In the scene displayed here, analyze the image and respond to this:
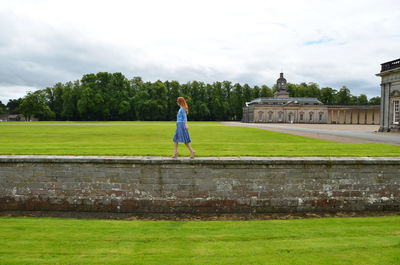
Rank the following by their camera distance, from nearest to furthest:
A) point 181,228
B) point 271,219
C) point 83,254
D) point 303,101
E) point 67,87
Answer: point 83,254, point 181,228, point 271,219, point 67,87, point 303,101

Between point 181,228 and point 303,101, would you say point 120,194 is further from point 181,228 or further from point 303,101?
point 303,101

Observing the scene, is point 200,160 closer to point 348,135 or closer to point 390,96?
point 348,135

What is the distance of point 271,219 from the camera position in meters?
7.95

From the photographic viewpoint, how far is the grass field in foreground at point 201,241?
517 centimetres

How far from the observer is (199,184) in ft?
27.2

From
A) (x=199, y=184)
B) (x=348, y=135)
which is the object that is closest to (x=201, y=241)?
(x=199, y=184)

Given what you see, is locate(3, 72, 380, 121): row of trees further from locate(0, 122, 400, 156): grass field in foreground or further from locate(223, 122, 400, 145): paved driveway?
locate(0, 122, 400, 156): grass field in foreground

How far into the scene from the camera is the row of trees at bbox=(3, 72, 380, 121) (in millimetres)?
77250

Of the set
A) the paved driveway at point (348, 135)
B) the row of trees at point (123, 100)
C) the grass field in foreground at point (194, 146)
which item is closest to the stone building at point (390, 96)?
the paved driveway at point (348, 135)

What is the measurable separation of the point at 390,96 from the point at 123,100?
64.3m

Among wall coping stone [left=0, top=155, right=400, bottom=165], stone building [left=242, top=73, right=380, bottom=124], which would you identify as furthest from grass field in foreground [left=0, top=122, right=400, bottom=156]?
stone building [left=242, top=73, right=380, bottom=124]

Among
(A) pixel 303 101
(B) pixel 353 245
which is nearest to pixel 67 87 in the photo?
(A) pixel 303 101

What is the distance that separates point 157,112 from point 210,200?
3033 inches

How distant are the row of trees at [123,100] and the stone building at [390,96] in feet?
200
